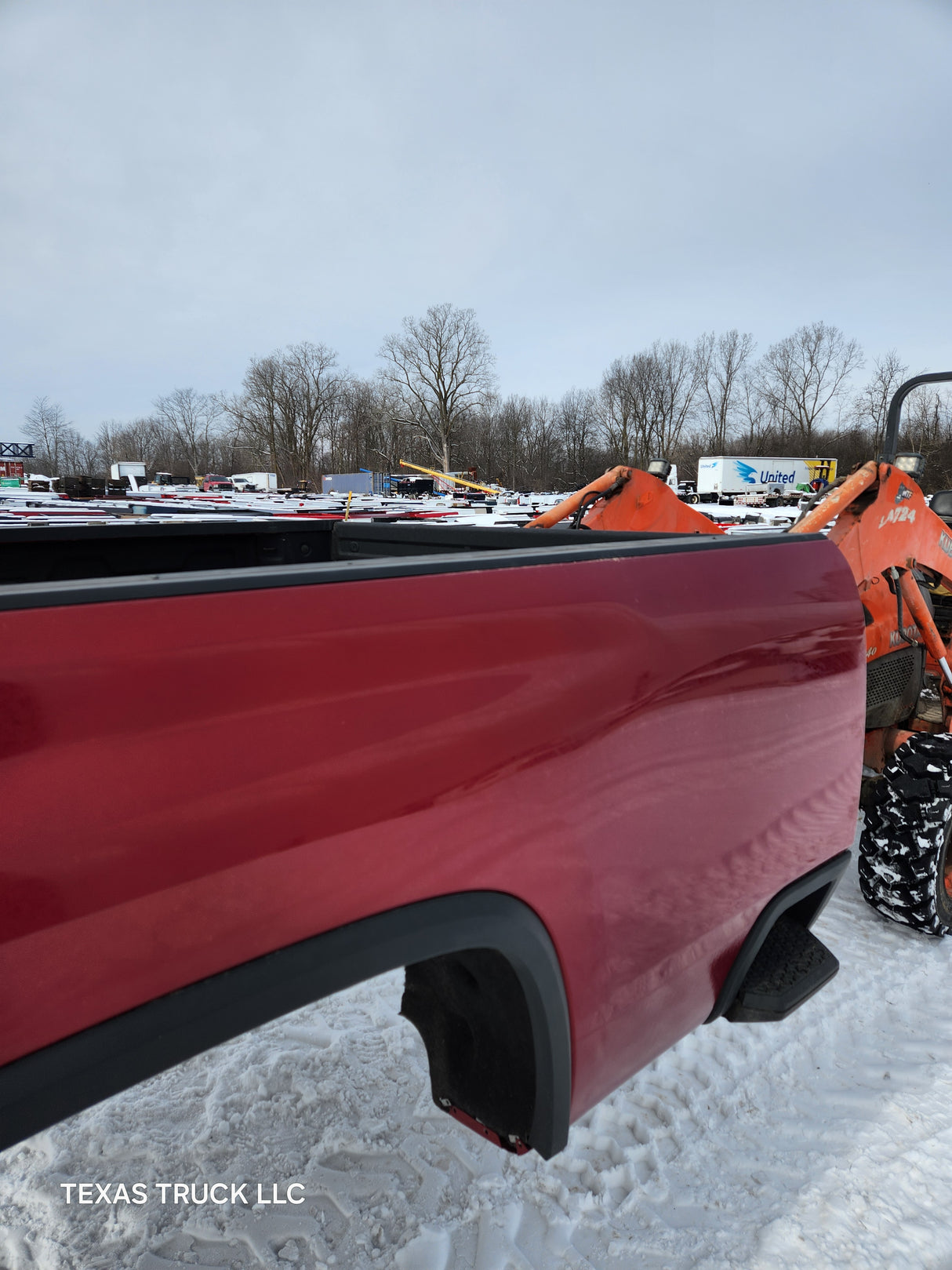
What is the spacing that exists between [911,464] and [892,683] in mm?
1105

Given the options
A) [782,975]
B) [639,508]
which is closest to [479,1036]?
[782,975]

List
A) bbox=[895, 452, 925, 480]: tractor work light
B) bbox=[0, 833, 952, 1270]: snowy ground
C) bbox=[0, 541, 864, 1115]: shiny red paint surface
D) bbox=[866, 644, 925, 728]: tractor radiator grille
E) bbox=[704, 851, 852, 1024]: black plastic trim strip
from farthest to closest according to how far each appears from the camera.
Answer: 1. bbox=[866, 644, 925, 728]: tractor radiator grille
2. bbox=[895, 452, 925, 480]: tractor work light
3. bbox=[0, 833, 952, 1270]: snowy ground
4. bbox=[704, 851, 852, 1024]: black plastic trim strip
5. bbox=[0, 541, 864, 1115]: shiny red paint surface

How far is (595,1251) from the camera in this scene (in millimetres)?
1893

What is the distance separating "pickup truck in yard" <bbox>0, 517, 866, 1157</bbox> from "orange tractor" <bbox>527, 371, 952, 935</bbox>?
5.41 feet

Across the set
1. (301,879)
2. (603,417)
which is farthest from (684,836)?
(603,417)

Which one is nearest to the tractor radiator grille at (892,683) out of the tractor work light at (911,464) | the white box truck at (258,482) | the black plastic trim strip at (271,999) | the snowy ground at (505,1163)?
the tractor work light at (911,464)

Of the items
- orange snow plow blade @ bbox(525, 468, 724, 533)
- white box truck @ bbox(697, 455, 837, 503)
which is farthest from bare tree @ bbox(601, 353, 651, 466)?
orange snow plow blade @ bbox(525, 468, 724, 533)

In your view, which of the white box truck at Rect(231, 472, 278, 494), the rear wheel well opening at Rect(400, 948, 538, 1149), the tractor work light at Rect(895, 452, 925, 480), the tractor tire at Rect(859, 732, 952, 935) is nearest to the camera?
the rear wheel well opening at Rect(400, 948, 538, 1149)

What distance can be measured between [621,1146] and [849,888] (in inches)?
86.1

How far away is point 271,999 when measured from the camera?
38.0 inches

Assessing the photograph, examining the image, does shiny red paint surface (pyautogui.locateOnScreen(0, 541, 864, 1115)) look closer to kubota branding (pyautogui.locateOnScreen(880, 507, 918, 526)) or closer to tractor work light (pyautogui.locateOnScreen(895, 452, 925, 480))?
kubota branding (pyautogui.locateOnScreen(880, 507, 918, 526))

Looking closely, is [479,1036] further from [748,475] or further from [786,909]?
[748,475]

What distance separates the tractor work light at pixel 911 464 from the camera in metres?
3.83

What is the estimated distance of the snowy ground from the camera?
1892 mm
